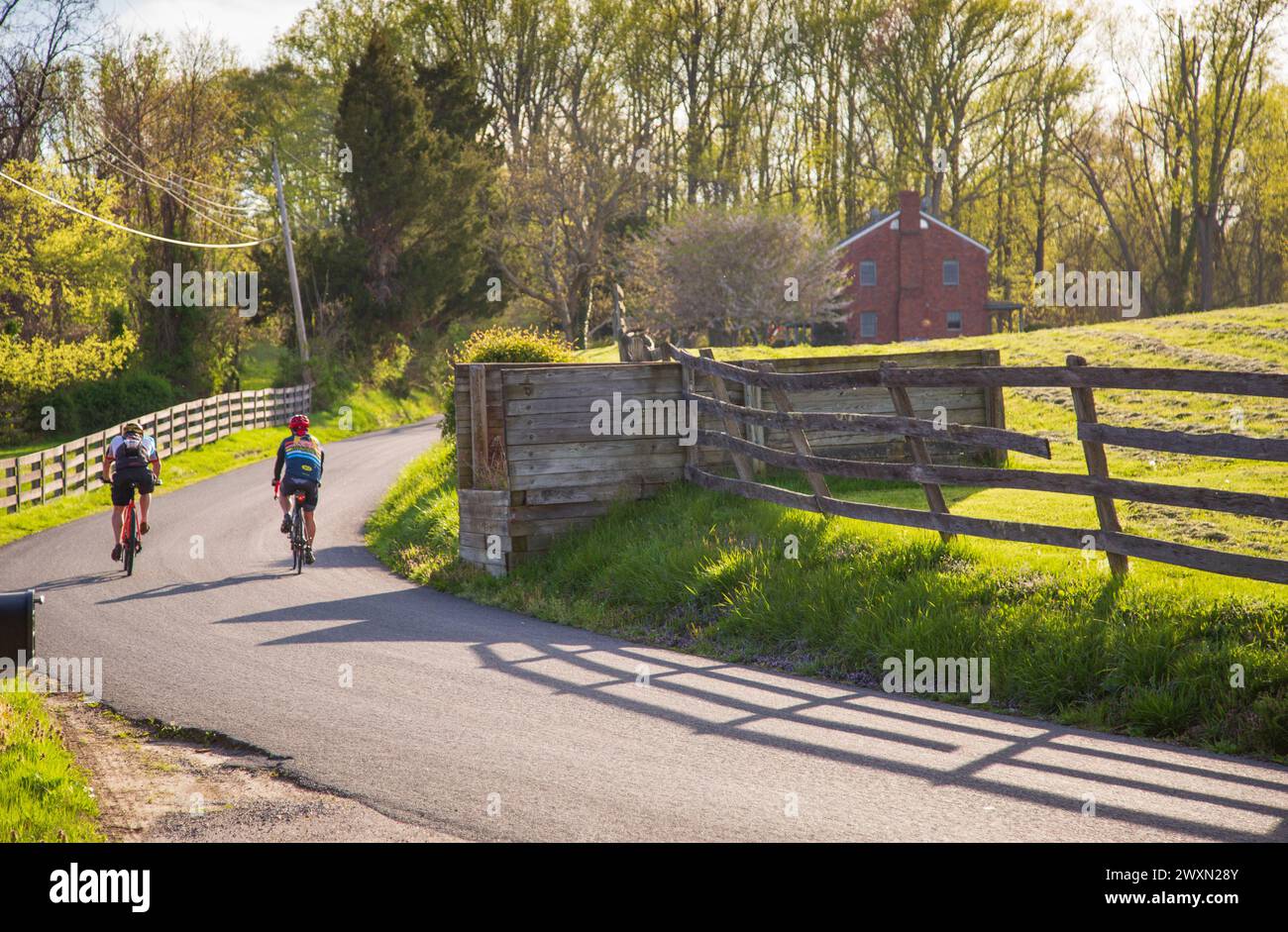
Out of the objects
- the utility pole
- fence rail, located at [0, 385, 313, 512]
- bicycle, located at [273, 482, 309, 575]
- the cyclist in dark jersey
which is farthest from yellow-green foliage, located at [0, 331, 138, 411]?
bicycle, located at [273, 482, 309, 575]

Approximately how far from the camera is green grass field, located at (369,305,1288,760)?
274 inches

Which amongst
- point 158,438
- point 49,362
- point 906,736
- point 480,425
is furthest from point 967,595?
point 49,362

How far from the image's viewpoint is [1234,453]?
7.36 meters

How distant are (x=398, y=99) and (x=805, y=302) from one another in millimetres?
18855

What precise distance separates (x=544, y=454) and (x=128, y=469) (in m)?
5.92

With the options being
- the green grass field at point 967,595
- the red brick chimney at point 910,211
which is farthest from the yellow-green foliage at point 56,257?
the red brick chimney at point 910,211

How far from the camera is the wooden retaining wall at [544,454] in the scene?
42.0ft

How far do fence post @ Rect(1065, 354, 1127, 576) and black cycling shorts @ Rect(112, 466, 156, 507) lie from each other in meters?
11.6

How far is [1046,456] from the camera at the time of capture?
8.70 m

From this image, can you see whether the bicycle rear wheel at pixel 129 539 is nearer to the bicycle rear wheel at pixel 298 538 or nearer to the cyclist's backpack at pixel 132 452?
the cyclist's backpack at pixel 132 452

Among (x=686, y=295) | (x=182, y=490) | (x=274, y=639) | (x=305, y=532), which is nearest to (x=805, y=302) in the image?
(x=686, y=295)

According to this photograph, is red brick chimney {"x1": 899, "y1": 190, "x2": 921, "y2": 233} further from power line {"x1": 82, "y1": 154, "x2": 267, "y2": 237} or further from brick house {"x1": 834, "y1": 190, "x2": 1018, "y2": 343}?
power line {"x1": 82, "y1": 154, "x2": 267, "y2": 237}

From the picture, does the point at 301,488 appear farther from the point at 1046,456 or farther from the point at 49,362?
the point at 49,362
